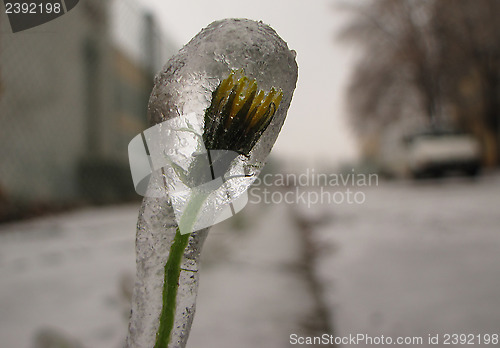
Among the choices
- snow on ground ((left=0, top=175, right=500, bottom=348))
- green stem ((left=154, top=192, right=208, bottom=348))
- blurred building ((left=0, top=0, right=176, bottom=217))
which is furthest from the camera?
blurred building ((left=0, top=0, right=176, bottom=217))

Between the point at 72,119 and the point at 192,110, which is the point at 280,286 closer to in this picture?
the point at 192,110

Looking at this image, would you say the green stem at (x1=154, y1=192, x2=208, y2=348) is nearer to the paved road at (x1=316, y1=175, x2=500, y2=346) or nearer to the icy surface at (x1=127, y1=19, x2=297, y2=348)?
the icy surface at (x1=127, y1=19, x2=297, y2=348)

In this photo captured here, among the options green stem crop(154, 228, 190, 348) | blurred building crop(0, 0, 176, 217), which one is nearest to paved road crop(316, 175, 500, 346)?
green stem crop(154, 228, 190, 348)

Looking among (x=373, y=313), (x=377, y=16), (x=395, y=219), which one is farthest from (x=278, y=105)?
(x=377, y=16)

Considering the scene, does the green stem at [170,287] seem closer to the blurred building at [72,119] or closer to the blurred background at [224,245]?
the blurred background at [224,245]

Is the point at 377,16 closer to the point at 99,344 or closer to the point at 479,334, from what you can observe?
the point at 479,334

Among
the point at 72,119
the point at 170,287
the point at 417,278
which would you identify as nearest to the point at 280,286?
the point at 417,278
